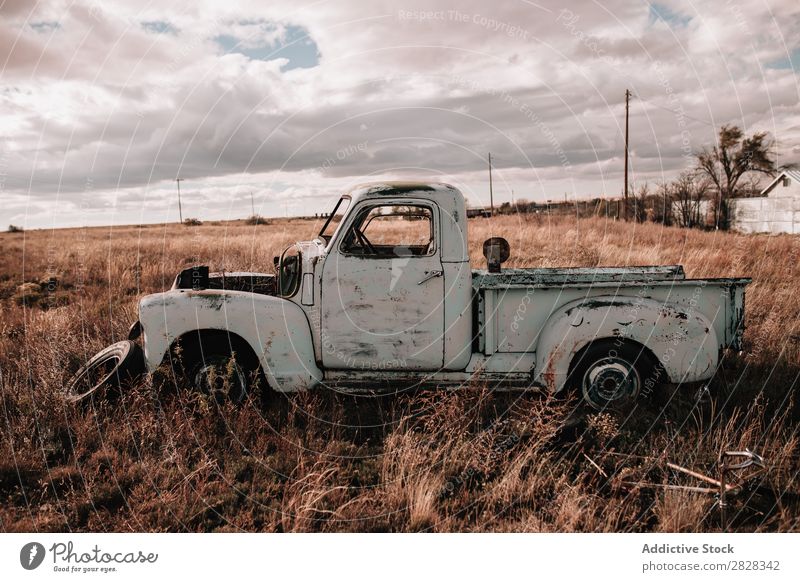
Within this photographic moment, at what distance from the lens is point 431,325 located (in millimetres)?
4352

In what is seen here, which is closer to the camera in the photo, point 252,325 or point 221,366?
point 252,325

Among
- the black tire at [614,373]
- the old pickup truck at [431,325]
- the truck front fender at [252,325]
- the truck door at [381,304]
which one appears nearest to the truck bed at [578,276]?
the old pickup truck at [431,325]

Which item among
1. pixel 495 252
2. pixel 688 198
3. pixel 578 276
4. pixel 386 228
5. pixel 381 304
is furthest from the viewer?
pixel 688 198

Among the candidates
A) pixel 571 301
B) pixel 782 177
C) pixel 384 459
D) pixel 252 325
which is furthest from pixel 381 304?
pixel 782 177

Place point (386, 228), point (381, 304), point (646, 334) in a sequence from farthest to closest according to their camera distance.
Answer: point (386, 228) → point (381, 304) → point (646, 334)

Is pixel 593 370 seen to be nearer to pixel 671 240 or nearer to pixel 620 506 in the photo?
pixel 620 506

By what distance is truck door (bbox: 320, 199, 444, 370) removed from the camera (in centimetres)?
428

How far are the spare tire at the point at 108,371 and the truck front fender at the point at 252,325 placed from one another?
23 centimetres

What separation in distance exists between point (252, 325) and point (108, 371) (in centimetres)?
149

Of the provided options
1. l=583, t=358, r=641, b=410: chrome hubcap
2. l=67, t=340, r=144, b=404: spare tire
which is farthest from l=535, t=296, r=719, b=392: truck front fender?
l=67, t=340, r=144, b=404: spare tire

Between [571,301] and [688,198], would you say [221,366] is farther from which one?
[688,198]

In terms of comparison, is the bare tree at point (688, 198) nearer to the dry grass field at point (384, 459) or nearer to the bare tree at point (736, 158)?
the bare tree at point (736, 158)

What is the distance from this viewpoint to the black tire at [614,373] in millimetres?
4273

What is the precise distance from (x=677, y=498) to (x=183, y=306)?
3.81m
